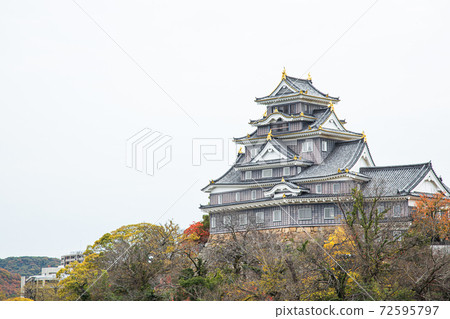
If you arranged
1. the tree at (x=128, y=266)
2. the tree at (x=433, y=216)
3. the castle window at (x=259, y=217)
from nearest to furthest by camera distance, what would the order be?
the tree at (x=128, y=266)
the tree at (x=433, y=216)
the castle window at (x=259, y=217)

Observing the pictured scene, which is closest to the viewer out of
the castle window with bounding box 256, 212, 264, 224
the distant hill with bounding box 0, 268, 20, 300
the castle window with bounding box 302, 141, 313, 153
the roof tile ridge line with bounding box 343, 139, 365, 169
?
the roof tile ridge line with bounding box 343, 139, 365, 169

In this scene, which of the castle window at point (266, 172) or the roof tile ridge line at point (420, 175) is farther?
the castle window at point (266, 172)

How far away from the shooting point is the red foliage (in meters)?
53.3

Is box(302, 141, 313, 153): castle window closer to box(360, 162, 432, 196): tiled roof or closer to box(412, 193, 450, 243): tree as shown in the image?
box(360, 162, 432, 196): tiled roof

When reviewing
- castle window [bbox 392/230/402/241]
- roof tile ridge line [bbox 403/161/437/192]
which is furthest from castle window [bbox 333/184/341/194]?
castle window [bbox 392/230/402/241]

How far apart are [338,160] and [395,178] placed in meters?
4.47

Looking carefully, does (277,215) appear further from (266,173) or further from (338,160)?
(338,160)

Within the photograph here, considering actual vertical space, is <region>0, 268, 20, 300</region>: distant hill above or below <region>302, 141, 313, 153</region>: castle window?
below

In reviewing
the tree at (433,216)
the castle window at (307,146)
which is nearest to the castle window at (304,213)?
the castle window at (307,146)

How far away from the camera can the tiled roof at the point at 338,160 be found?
43.2 metres

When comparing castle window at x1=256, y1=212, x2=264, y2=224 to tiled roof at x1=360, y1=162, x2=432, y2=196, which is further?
castle window at x1=256, y1=212, x2=264, y2=224

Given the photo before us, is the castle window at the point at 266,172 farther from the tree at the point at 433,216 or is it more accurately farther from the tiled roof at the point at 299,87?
the tree at the point at 433,216

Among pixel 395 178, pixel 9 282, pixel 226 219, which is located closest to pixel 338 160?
pixel 395 178
